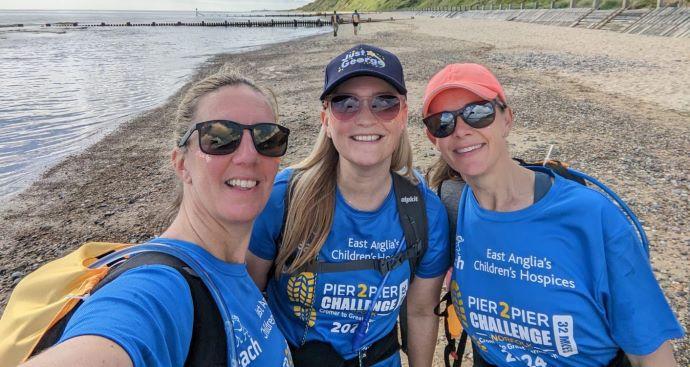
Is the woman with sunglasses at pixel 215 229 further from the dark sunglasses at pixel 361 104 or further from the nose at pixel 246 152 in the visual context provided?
the dark sunglasses at pixel 361 104

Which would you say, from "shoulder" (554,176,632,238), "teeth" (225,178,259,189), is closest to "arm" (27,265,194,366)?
"teeth" (225,178,259,189)

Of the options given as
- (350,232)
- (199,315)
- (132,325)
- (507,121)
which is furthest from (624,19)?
(132,325)

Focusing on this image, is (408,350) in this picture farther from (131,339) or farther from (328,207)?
(131,339)

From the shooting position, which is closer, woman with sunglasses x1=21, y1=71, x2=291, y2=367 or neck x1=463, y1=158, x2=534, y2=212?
woman with sunglasses x1=21, y1=71, x2=291, y2=367

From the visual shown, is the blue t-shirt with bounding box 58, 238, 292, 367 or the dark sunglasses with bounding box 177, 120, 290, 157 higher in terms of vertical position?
the dark sunglasses with bounding box 177, 120, 290, 157

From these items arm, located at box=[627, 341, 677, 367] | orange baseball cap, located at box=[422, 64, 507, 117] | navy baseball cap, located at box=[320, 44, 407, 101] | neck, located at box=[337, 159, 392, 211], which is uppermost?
navy baseball cap, located at box=[320, 44, 407, 101]

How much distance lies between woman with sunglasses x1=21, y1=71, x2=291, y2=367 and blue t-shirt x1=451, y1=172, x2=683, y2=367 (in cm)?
127

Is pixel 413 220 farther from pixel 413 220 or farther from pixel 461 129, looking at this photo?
pixel 461 129

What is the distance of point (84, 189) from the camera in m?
9.30

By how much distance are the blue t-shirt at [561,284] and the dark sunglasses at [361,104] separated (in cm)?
81

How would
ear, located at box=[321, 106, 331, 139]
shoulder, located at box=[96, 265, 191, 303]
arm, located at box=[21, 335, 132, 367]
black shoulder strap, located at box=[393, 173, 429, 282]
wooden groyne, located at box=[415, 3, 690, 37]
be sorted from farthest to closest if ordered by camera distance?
wooden groyne, located at box=[415, 3, 690, 37] < ear, located at box=[321, 106, 331, 139] < black shoulder strap, located at box=[393, 173, 429, 282] < shoulder, located at box=[96, 265, 191, 303] < arm, located at box=[21, 335, 132, 367]

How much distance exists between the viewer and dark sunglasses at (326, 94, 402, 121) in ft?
8.87

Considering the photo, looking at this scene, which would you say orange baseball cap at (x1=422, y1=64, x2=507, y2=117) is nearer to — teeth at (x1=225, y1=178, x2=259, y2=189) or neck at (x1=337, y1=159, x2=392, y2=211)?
neck at (x1=337, y1=159, x2=392, y2=211)

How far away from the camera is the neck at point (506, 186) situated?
250cm
